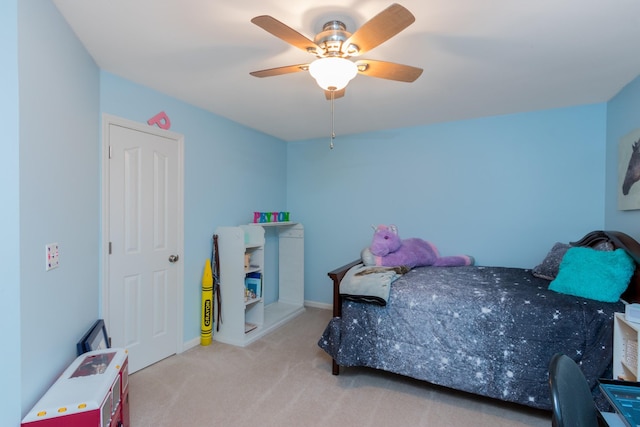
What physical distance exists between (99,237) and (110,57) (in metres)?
1.23

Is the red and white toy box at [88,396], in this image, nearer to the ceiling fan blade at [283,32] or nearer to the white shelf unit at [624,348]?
the ceiling fan blade at [283,32]

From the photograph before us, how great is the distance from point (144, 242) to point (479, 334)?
2.60 m

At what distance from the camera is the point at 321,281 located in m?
4.11

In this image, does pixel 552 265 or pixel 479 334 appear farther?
pixel 552 265

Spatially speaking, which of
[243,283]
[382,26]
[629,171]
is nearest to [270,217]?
[243,283]

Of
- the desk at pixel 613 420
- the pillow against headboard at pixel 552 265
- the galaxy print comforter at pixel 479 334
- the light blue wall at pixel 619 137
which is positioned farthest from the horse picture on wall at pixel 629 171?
the desk at pixel 613 420

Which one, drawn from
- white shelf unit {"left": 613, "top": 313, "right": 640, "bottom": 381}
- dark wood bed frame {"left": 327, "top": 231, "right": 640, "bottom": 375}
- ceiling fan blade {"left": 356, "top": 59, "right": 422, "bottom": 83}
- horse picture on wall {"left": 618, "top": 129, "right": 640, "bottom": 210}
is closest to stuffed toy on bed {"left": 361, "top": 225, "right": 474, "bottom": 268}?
dark wood bed frame {"left": 327, "top": 231, "right": 640, "bottom": 375}

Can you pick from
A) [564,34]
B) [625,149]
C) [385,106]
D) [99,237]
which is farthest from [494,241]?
[99,237]

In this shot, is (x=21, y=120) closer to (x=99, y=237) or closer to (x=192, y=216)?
(x=99, y=237)

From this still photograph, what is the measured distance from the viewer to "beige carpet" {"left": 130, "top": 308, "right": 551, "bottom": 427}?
74.9 inches

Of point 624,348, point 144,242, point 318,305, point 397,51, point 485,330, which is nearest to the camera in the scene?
point 624,348

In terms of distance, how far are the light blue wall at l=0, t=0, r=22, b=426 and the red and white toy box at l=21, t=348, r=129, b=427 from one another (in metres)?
0.11

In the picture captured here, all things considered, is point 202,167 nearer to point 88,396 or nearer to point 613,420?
point 88,396

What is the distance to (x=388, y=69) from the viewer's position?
1.71 m
